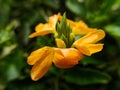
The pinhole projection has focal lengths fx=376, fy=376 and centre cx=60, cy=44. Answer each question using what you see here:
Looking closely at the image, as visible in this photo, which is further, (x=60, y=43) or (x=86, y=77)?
(x=86, y=77)

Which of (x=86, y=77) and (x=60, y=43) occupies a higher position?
(x=60, y=43)

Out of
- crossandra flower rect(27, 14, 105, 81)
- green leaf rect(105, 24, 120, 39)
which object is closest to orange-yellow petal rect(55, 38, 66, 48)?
crossandra flower rect(27, 14, 105, 81)

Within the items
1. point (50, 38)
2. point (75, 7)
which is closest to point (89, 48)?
point (50, 38)

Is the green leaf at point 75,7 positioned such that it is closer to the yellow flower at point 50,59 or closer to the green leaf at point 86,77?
the green leaf at point 86,77

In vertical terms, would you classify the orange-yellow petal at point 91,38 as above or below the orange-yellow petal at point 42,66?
above

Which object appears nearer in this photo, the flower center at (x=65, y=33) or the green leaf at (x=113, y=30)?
the flower center at (x=65, y=33)

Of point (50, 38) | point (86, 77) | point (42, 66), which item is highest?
point (42, 66)

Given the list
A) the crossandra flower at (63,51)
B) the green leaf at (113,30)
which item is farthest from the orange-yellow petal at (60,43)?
the green leaf at (113,30)

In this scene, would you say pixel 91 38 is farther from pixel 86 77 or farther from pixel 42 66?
pixel 86 77

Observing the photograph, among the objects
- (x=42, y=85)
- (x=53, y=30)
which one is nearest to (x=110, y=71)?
(x=42, y=85)
